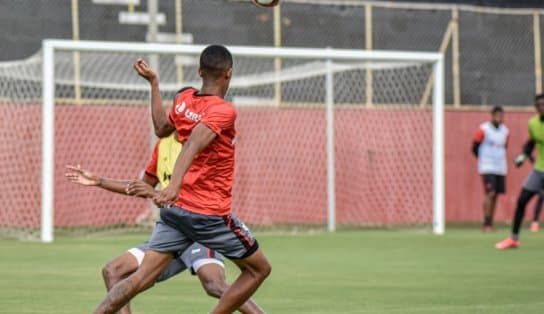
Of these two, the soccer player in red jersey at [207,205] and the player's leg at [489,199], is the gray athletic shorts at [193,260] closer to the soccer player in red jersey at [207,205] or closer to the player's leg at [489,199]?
the soccer player in red jersey at [207,205]

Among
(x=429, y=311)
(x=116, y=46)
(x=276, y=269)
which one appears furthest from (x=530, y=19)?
(x=429, y=311)

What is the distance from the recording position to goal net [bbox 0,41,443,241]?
21.0 meters

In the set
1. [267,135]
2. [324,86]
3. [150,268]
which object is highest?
[324,86]

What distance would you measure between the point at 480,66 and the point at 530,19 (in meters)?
1.56

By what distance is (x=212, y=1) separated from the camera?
80.9ft

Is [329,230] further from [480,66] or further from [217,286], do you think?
[217,286]

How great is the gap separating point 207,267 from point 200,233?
3.08 ft

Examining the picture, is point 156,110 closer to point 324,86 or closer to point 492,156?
point 324,86

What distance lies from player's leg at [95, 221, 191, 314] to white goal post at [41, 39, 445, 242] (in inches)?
440

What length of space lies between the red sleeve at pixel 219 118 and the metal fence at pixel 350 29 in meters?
15.2

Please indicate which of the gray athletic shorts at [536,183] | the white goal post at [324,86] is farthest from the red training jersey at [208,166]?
the white goal post at [324,86]

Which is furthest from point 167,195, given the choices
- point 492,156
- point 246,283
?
point 492,156

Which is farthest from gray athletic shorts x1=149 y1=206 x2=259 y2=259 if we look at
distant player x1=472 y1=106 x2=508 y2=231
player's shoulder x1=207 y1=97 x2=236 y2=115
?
distant player x1=472 y1=106 x2=508 y2=231

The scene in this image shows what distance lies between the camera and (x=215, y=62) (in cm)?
825
